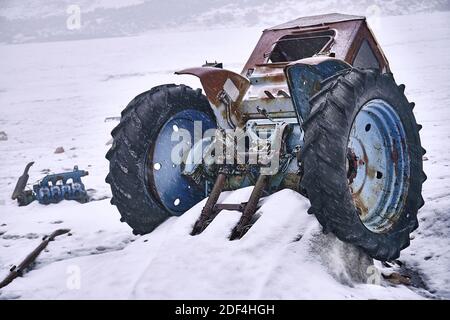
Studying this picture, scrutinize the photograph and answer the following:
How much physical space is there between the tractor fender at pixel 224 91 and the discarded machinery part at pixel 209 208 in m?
0.57

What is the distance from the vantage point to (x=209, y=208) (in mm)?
3291

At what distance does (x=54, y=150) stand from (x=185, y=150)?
5.75 m

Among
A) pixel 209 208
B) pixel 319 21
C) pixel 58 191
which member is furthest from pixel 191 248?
pixel 58 191

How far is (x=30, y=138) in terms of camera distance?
10398 millimetres

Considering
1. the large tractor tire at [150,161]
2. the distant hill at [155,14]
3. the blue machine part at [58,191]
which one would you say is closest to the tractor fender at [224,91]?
the large tractor tire at [150,161]

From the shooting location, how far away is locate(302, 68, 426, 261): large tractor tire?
→ 263 centimetres

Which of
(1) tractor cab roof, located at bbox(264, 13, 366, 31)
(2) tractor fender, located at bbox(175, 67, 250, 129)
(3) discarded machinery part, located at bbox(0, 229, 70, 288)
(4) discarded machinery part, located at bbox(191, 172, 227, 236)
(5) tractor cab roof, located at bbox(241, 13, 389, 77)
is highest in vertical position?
(1) tractor cab roof, located at bbox(264, 13, 366, 31)

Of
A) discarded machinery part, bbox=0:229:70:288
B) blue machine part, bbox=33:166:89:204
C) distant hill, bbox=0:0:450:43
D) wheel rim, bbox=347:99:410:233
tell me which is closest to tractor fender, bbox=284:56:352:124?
wheel rim, bbox=347:99:410:233

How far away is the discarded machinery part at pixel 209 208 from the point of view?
126 inches

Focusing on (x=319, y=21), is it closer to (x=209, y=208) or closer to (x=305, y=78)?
(x=305, y=78)

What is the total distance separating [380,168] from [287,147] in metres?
0.73

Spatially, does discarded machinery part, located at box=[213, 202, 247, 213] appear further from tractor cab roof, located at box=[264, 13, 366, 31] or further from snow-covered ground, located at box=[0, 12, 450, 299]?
tractor cab roof, located at box=[264, 13, 366, 31]

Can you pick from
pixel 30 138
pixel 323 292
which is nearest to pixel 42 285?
pixel 323 292
